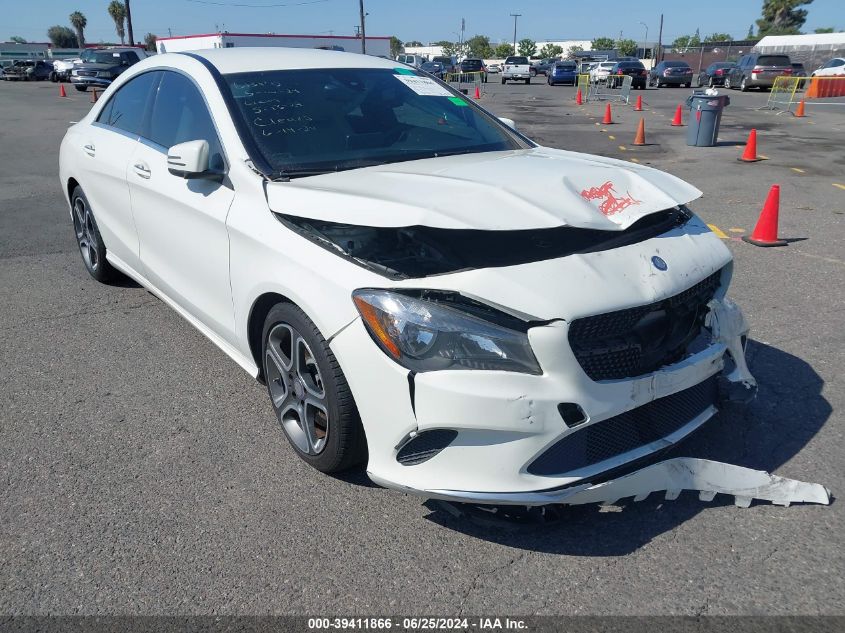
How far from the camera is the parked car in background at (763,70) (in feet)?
108

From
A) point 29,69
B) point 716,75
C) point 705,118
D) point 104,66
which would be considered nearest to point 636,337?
point 705,118

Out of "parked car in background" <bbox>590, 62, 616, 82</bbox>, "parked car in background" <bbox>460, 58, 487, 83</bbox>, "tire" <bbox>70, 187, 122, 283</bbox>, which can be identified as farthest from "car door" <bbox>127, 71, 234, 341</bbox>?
"parked car in background" <bbox>460, 58, 487, 83</bbox>

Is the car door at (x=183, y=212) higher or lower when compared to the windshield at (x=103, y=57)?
lower

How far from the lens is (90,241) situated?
5730mm

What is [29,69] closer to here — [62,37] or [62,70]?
[62,70]

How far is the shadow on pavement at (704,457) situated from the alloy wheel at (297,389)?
598 mm

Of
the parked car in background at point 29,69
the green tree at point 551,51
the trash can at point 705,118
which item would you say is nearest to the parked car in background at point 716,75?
the trash can at point 705,118

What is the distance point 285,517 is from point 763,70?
36.5 metres

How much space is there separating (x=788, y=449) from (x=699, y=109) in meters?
12.6

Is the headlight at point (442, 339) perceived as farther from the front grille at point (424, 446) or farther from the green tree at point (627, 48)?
the green tree at point (627, 48)

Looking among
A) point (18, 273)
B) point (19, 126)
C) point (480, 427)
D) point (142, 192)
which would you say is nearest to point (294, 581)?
point (480, 427)

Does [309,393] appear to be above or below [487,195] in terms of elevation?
below

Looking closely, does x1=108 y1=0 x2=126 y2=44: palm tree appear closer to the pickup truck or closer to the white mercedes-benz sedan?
the pickup truck

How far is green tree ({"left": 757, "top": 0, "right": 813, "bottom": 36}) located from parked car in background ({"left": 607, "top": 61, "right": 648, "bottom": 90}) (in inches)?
2104
